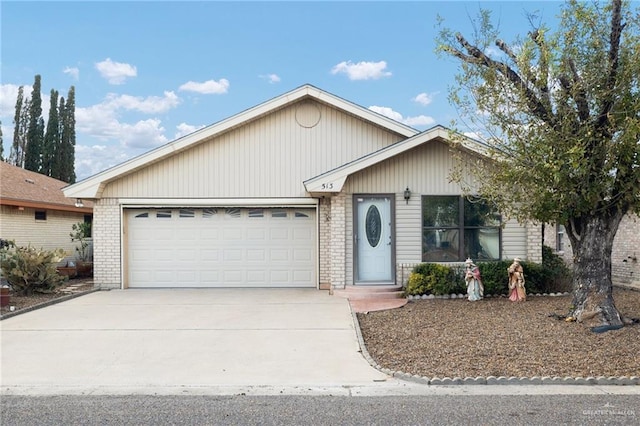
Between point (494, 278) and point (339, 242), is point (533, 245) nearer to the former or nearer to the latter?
point (494, 278)

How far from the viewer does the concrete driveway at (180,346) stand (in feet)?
18.9

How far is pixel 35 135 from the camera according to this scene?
3300cm

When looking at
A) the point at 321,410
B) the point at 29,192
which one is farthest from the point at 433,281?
the point at 29,192

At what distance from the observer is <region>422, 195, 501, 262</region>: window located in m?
11.8

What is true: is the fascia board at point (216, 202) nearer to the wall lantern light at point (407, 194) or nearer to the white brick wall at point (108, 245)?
the white brick wall at point (108, 245)

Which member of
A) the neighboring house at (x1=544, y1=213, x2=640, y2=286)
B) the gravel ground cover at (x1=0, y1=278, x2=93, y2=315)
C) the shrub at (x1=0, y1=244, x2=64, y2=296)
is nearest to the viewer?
the gravel ground cover at (x1=0, y1=278, x2=93, y2=315)

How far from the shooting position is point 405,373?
19.3ft

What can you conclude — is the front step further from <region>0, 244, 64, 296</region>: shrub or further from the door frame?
<region>0, 244, 64, 296</region>: shrub

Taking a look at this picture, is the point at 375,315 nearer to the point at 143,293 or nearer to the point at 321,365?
the point at 321,365

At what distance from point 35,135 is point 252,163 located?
25.9 m

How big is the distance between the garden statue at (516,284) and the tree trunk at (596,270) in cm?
231

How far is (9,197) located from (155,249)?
4.87 metres

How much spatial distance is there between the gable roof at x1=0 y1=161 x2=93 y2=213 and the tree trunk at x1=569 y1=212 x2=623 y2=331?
1457 centimetres

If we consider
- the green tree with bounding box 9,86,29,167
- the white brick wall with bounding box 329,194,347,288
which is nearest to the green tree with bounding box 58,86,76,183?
the green tree with bounding box 9,86,29,167
